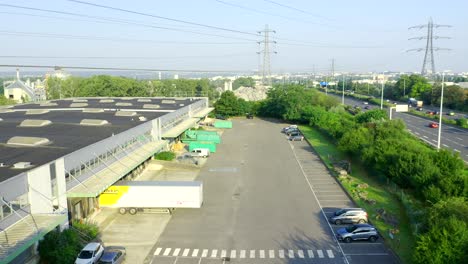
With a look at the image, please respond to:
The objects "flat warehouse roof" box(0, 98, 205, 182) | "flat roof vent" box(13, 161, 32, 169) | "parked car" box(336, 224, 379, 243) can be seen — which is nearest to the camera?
"flat roof vent" box(13, 161, 32, 169)

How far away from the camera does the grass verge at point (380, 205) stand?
13794mm

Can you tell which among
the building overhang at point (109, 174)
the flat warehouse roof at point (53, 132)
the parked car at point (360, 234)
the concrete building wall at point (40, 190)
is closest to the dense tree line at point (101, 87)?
the flat warehouse roof at point (53, 132)

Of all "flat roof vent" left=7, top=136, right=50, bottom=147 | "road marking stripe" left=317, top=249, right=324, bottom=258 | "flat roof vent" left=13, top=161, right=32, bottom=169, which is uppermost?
"flat roof vent" left=7, top=136, right=50, bottom=147

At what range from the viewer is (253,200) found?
62.1 feet

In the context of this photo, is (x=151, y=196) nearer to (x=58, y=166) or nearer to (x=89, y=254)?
(x=58, y=166)

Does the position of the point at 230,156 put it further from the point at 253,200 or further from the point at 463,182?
the point at 463,182

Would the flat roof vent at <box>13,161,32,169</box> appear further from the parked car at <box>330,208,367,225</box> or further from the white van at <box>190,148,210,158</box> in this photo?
the white van at <box>190,148,210,158</box>

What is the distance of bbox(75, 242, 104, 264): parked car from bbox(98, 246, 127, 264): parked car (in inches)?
7.3

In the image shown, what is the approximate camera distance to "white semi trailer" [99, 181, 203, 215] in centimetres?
1673

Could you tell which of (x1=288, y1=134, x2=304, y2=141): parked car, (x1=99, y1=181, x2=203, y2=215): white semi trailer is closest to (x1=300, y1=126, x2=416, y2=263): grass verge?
(x1=288, y1=134, x2=304, y2=141): parked car

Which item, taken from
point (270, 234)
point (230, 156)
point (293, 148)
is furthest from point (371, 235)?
point (293, 148)

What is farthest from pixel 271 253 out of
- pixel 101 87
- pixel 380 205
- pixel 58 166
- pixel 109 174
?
pixel 101 87

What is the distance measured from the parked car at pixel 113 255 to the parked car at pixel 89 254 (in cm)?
19

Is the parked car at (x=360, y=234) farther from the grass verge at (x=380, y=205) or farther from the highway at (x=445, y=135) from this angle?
the highway at (x=445, y=135)
